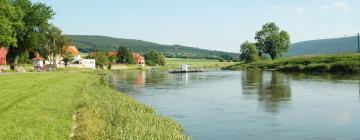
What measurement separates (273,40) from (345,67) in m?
62.1

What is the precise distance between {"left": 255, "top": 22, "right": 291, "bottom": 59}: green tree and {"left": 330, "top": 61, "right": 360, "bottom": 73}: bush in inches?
2179

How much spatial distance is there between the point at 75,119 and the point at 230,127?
8.36m

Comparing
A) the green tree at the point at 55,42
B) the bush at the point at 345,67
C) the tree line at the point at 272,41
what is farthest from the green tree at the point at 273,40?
the green tree at the point at 55,42

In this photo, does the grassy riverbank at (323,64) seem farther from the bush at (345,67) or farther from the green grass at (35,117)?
the green grass at (35,117)

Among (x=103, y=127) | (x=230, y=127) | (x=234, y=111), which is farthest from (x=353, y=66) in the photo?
(x=103, y=127)

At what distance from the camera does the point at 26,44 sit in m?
95.8

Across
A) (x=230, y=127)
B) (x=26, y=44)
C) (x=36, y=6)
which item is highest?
(x=36, y=6)

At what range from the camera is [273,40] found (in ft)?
556

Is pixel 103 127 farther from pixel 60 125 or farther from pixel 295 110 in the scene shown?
pixel 295 110

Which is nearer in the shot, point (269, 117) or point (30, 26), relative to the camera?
point (269, 117)

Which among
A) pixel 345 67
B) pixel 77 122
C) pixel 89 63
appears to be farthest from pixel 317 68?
pixel 77 122

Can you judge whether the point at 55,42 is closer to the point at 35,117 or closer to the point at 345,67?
the point at 345,67

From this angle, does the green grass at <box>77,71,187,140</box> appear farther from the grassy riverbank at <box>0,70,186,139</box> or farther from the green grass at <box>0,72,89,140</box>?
the green grass at <box>0,72,89,140</box>

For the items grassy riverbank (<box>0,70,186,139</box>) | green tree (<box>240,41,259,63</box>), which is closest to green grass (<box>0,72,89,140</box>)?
grassy riverbank (<box>0,70,186,139</box>)
